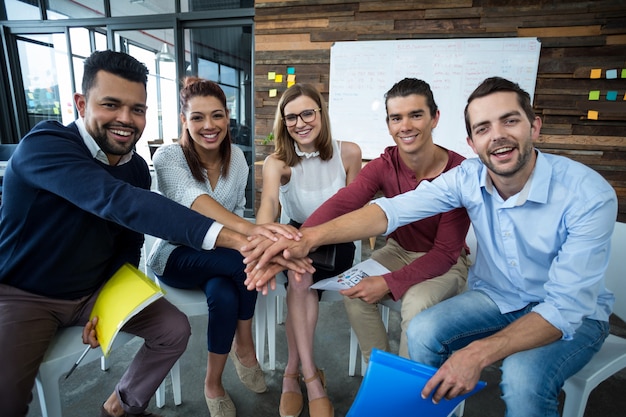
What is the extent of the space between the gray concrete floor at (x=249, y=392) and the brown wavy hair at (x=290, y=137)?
3.43 ft

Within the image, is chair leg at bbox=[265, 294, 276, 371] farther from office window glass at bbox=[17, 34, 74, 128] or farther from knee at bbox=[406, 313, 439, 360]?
office window glass at bbox=[17, 34, 74, 128]

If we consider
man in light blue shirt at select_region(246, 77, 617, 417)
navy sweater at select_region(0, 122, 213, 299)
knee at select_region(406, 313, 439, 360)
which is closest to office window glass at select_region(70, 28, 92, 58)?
navy sweater at select_region(0, 122, 213, 299)

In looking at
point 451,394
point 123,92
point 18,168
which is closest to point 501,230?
point 451,394

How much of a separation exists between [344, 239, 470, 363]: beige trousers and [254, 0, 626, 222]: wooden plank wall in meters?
2.66

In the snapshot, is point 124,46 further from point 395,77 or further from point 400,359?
point 400,359

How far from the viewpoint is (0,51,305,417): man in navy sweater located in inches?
39.8

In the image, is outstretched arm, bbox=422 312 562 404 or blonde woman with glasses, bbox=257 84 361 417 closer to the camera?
outstretched arm, bbox=422 312 562 404

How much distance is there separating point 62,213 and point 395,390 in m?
1.08

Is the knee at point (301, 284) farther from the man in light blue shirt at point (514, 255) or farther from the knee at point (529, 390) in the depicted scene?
the knee at point (529, 390)

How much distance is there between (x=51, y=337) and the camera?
42.2 inches

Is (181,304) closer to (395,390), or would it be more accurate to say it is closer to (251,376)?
(251,376)

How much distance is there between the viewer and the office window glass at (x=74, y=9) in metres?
4.61

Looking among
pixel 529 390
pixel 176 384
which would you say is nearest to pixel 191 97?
pixel 176 384

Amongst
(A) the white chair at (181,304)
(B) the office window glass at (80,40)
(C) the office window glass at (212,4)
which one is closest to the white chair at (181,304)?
(A) the white chair at (181,304)
